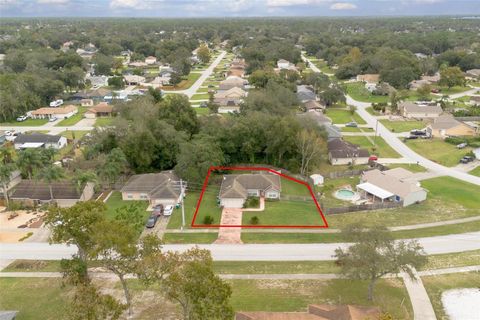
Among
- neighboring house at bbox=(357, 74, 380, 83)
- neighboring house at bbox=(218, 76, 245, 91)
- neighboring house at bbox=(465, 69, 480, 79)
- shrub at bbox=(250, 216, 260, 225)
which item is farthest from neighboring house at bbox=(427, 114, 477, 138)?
neighboring house at bbox=(465, 69, 480, 79)

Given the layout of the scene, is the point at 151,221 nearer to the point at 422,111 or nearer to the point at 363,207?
the point at 363,207

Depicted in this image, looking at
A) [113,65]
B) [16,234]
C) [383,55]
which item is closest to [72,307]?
[16,234]

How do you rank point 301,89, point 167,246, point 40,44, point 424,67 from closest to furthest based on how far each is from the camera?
point 167,246, point 301,89, point 424,67, point 40,44

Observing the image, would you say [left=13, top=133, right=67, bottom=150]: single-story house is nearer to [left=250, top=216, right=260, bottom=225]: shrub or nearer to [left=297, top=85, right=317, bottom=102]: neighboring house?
[left=250, top=216, right=260, bottom=225]: shrub

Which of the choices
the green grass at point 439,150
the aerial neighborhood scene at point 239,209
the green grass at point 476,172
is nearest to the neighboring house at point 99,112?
the aerial neighborhood scene at point 239,209

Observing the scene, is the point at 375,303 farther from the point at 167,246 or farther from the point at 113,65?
the point at 113,65

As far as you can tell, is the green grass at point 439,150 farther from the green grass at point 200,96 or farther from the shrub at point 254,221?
the green grass at point 200,96
